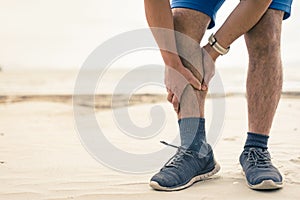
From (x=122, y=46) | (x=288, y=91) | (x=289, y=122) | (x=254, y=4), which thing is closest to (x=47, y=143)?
(x=122, y=46)

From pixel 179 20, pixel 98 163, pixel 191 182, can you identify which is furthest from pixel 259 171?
pixel 98 163

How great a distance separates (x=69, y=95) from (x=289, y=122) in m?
4.20

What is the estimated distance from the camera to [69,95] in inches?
291

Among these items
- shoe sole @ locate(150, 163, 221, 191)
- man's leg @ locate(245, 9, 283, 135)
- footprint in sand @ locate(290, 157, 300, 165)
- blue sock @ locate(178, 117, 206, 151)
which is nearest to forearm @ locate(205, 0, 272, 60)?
man's leg @ locate(245, 9, 283, 135)

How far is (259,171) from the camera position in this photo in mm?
1911

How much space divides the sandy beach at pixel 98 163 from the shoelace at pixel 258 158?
0.10 metres

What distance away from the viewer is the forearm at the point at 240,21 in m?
1.88

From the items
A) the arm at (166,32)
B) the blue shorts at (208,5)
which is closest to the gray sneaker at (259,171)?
the arm at (166,32)

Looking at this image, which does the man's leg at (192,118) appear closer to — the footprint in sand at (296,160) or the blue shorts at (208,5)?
the blue shorts at (208,5)

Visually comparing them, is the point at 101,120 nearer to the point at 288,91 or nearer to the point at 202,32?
the point at 202,32

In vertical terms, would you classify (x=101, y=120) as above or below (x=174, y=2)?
below

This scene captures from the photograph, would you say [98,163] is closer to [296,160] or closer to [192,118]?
[192,118]

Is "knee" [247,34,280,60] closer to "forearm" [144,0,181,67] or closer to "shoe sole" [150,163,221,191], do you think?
"forearm" [144,0,181,67]

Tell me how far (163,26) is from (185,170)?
24.4 inches
